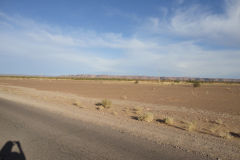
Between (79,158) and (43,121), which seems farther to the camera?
(43,121)

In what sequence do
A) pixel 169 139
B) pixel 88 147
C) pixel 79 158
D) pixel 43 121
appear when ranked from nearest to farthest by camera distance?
pixel 79 158 → pixel 88 147 → pixel 169 139 → pixel 43 121

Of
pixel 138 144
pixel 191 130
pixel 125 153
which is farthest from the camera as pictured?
pixel 191 130

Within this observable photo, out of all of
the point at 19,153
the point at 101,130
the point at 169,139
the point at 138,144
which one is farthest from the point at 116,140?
the point at 19,153

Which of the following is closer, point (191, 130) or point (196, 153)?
point (196, 153)

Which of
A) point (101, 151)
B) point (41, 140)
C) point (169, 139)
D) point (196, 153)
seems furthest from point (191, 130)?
point (41, 140)

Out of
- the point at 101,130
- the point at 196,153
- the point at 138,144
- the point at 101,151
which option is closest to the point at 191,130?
the point at 196,153

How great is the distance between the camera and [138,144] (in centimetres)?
673

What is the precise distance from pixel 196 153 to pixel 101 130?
4.30 m

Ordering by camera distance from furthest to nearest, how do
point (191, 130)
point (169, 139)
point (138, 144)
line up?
point (191, 130), point (169, 139), point (138, 144)

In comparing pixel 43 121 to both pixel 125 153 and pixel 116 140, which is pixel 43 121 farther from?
pixel 125 153

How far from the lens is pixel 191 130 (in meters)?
9.15

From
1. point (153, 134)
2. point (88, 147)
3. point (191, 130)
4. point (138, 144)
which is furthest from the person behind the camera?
point (191, 130)

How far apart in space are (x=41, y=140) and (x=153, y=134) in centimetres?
478

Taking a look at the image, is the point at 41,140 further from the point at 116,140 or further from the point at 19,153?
the point at 116,140
